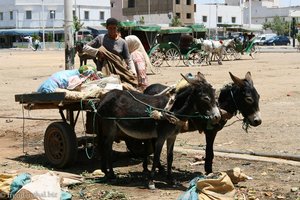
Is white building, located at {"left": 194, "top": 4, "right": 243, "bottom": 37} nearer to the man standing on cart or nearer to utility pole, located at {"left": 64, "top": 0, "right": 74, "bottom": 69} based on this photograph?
utility pole, located at {"left": 64, "top": 0, "right": 74, "bottom": 69}

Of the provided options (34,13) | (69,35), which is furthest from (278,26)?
(69,35)

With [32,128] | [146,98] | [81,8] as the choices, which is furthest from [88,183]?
[81,8]

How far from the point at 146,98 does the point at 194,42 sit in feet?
97.8

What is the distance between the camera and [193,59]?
37.5 m

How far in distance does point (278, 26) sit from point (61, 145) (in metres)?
100

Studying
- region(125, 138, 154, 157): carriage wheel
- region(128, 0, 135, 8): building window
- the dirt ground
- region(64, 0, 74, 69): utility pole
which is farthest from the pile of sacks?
region(128, 0, 135, 8): building window

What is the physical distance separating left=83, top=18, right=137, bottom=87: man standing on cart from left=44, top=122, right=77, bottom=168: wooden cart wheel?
111 cm

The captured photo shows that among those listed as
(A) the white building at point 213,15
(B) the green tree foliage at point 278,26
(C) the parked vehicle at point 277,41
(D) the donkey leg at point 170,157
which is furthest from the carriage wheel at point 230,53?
→ (B) the green tree foliage at point 278,26

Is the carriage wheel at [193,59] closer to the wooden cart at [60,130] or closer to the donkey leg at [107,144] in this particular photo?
the wooden cart at [60,130]

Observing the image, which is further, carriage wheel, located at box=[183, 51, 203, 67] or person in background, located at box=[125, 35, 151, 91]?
carriage wheel, located at box=[183, 51, 203, 67]

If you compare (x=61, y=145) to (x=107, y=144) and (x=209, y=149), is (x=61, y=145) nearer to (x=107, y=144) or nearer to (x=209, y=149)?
(x=107, y=144)

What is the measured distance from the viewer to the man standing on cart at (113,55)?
961 centimetres

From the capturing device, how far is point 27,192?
6695 mm

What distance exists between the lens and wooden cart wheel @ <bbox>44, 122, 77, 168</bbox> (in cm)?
930
